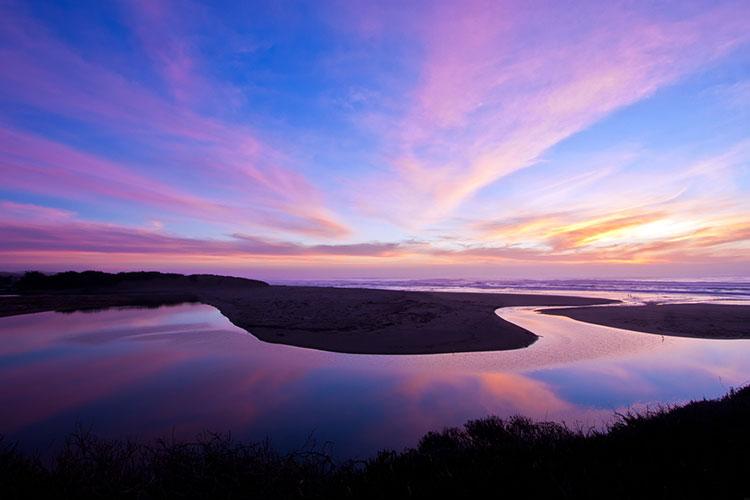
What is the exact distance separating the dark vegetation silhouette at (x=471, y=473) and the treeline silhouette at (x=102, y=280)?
55710 millimetres

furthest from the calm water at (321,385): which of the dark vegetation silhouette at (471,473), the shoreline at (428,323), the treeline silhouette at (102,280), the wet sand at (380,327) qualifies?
the treeline silhouette at (102,280)

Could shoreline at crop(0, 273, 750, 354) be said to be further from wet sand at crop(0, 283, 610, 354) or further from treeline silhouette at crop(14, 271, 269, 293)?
treeline silhouette at crop(14, 271, 269, 293)

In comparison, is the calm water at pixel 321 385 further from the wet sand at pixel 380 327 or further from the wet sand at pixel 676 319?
the wet sand at pixel 676 319

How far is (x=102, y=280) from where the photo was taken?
52781mm

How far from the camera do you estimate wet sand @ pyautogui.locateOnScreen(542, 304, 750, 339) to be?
59.0 feet

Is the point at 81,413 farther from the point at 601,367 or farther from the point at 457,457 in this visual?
the point at 601,367

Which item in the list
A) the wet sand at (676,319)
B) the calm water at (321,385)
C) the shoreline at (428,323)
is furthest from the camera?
the wet sand at (676,319)

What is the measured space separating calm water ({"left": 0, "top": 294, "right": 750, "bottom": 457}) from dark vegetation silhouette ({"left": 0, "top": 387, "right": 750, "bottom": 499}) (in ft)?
6.99

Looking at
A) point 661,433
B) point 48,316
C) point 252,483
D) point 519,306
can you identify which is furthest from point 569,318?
point 48,316

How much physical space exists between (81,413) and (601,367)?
13882mm

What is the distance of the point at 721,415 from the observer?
19.1 ft

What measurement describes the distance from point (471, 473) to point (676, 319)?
77.1 feet

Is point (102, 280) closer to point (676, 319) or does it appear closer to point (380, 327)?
point (380, 327)

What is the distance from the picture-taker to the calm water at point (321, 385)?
24.6ft
